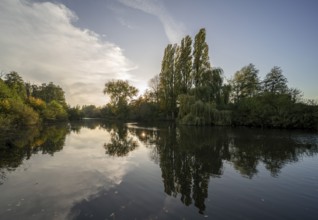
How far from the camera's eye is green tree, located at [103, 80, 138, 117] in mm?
62044

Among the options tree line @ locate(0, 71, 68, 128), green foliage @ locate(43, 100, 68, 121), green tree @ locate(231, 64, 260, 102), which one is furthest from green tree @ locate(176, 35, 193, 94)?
green foliage @ locate(43, 100, 68, 121)

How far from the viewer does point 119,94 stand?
63000mm

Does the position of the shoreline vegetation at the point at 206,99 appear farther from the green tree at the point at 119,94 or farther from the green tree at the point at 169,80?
the green tree at the point at 119,94

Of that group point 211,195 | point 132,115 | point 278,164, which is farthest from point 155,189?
point 132,115

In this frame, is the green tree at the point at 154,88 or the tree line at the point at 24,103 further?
the green tree at the point at 154,88

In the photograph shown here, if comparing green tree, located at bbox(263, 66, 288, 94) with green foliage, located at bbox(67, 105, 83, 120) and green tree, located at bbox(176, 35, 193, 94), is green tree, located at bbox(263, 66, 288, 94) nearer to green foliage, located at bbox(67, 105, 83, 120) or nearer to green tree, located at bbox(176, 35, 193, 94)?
green tree, located at bbox(176, 35, 193, 94)

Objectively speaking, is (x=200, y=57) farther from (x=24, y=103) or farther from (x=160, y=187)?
(x=24, y=103)

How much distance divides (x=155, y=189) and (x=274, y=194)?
3.52 m

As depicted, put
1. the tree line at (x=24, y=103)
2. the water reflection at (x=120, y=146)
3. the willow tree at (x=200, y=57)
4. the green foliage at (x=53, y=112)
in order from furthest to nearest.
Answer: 1. the green foliage at (x=53, y=112)
2. the willow tree at (x=200, y=57)
3. the tree line at (x=24, y=103)
4. the water reflection at (x=120, y=146)

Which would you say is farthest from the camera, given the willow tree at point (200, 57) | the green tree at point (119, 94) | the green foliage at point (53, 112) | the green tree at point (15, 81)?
the green tree at point (119, 94)

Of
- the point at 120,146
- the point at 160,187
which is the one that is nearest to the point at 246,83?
the point at 120,146

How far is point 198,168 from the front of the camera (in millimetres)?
7762

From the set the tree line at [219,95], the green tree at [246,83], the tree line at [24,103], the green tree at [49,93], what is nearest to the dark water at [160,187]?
the tree line at [24,103]

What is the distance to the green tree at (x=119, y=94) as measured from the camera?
62.0 meters
